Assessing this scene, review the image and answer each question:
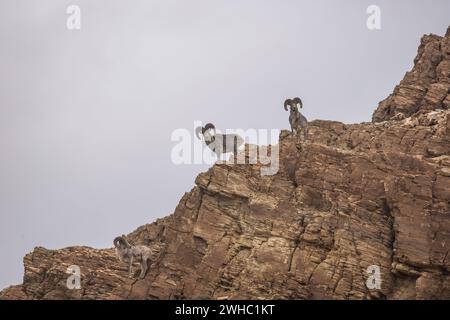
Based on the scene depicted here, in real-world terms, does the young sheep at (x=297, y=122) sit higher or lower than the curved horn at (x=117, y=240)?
higher

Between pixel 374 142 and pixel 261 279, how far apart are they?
37.2ft

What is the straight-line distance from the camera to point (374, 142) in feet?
169

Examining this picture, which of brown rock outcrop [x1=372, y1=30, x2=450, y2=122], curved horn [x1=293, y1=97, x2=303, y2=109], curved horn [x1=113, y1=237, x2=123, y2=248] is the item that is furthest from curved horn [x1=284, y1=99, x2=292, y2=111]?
curved horn [x1=113, y1=237, x2=123, y2=248]

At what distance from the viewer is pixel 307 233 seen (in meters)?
46.6

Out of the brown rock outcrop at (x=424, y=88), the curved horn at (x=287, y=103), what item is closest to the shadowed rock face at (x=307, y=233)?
the curved horn at (x=287, y=103)

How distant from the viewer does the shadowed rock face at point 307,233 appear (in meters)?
45.3

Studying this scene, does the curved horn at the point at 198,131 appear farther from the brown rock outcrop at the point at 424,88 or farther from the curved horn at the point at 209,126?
the brown rock outcrop at the point at 424,88

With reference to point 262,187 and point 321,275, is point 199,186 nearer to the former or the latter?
point 262,187

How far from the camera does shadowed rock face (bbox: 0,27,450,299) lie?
45.3m

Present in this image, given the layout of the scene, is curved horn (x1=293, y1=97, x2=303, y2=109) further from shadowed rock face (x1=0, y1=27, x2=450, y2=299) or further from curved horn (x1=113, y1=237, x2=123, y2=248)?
curved horn (x1=113, y1=237, x2=123, y2=248)

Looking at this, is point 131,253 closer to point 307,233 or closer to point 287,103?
point 307,233

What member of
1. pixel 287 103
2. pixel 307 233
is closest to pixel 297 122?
pixel 287 103

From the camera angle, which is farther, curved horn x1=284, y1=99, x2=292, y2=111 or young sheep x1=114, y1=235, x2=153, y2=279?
curved horn x1=284, y1=99, x2=292, y2=111
